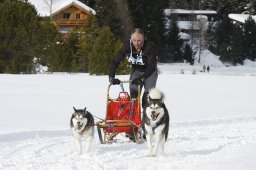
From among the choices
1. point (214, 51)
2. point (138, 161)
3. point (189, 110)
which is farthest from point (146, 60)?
point (214, 51)

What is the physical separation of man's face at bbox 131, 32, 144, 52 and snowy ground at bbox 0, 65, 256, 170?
1710 millimetres

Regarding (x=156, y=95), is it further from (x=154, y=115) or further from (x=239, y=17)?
(x=239, y=17)

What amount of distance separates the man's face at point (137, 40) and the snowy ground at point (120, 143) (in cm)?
171

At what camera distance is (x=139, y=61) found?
8891mm

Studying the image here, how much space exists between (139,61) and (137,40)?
0.45 m

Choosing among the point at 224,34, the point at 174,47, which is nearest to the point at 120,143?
the point at 174,47

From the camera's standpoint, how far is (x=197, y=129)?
11.2 meters

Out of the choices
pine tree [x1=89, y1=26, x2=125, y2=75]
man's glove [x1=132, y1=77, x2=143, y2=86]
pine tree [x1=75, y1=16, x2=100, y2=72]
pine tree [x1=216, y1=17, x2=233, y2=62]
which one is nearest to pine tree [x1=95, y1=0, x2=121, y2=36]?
pine tree [x1=75, y1=16, x2=100, y2=72]

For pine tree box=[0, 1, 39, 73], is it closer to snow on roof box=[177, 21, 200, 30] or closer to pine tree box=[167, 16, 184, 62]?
pine tree box=[167, 16, 184, 62]

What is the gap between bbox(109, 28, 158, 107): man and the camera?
8.60m

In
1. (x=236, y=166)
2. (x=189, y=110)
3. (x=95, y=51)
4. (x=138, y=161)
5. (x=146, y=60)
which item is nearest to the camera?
(x=236, y=166)

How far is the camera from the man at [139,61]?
8.60m

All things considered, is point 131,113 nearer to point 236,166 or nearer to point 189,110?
point 236,166

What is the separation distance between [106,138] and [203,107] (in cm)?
864
